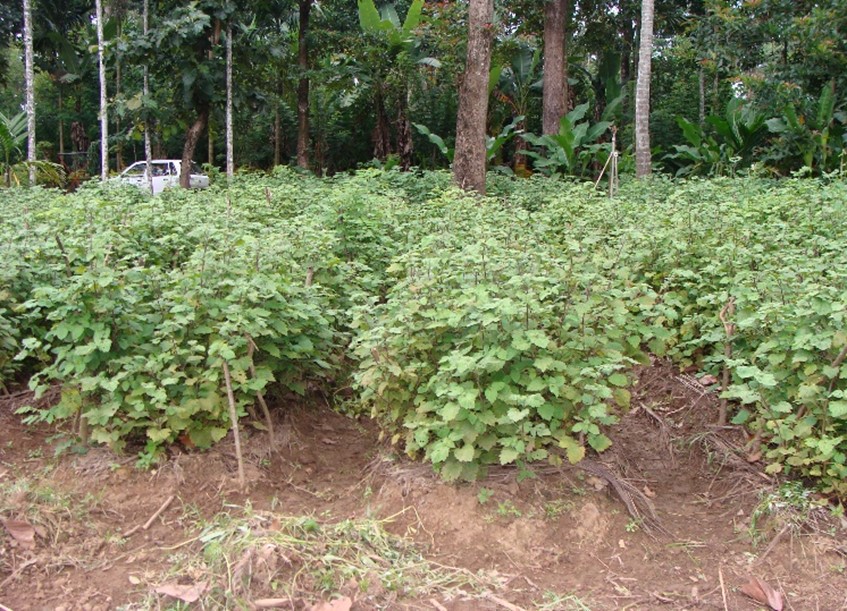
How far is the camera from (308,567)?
Answer: 10.5 ft

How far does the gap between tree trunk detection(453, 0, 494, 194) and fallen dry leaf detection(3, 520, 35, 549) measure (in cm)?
812

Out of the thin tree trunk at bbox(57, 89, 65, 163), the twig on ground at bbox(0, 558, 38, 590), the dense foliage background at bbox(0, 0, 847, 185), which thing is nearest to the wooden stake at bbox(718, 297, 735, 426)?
the twig on ground at bbox(0, 558, 38, 590)

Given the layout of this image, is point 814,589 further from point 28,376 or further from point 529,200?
point 529,200

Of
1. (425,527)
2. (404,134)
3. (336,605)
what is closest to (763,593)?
(425,527)

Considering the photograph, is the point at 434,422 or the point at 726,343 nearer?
the point at 434,422

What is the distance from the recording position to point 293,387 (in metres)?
4.49

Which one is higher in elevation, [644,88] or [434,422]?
[644,88]

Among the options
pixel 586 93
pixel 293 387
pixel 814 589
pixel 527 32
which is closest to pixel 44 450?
pixel 293 387

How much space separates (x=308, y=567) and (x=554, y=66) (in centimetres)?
1385

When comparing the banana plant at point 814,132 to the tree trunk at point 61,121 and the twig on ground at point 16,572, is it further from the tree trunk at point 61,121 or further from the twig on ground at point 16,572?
the tree trunk at point 61,121

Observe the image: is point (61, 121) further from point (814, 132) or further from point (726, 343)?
point (726, 343)

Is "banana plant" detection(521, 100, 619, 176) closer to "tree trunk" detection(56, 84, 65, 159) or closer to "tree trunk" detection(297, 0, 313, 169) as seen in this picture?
"tree trunk" detection(297, 0, 313, 169)

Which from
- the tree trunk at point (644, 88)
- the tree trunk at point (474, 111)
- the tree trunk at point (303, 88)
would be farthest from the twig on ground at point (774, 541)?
the tree trunk at point (303, 88)

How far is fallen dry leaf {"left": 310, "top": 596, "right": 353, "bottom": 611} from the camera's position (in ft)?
9.89
